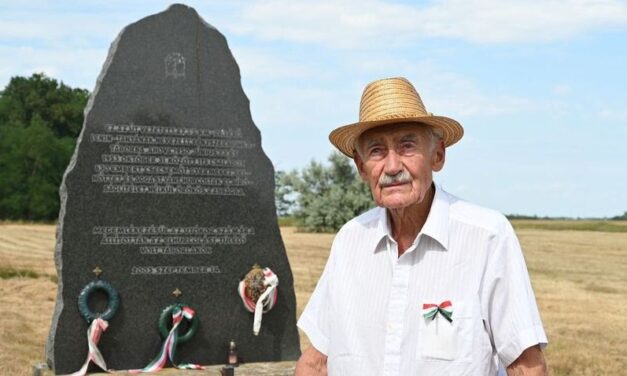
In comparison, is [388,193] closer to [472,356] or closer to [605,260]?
[472,356]

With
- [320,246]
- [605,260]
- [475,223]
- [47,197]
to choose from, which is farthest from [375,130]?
[47,197]

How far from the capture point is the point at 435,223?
2770 millimetres

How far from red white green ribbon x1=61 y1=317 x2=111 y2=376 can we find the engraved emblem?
215cm

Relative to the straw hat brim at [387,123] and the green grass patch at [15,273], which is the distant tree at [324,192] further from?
the straw hat brim at [387,123]

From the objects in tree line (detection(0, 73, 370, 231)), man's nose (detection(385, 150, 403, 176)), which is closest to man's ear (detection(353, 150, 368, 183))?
man's nose (detection(385, 150, 403, 176))

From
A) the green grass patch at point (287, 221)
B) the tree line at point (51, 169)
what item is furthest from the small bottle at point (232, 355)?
the green grass patch at point (287, 221)

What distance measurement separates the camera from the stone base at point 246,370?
6723mm

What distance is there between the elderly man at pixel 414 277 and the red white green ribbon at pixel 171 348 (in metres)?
4.03

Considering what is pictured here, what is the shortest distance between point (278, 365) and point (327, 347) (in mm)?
4282

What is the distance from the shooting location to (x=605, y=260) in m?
21.4

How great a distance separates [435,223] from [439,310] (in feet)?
0.95

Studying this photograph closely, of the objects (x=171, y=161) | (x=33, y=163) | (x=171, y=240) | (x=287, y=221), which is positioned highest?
(x=33, y=163)

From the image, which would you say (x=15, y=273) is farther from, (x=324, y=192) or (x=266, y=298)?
(x=324, y=192)

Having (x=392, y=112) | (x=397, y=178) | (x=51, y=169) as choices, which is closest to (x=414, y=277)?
(x=397, y=178)
